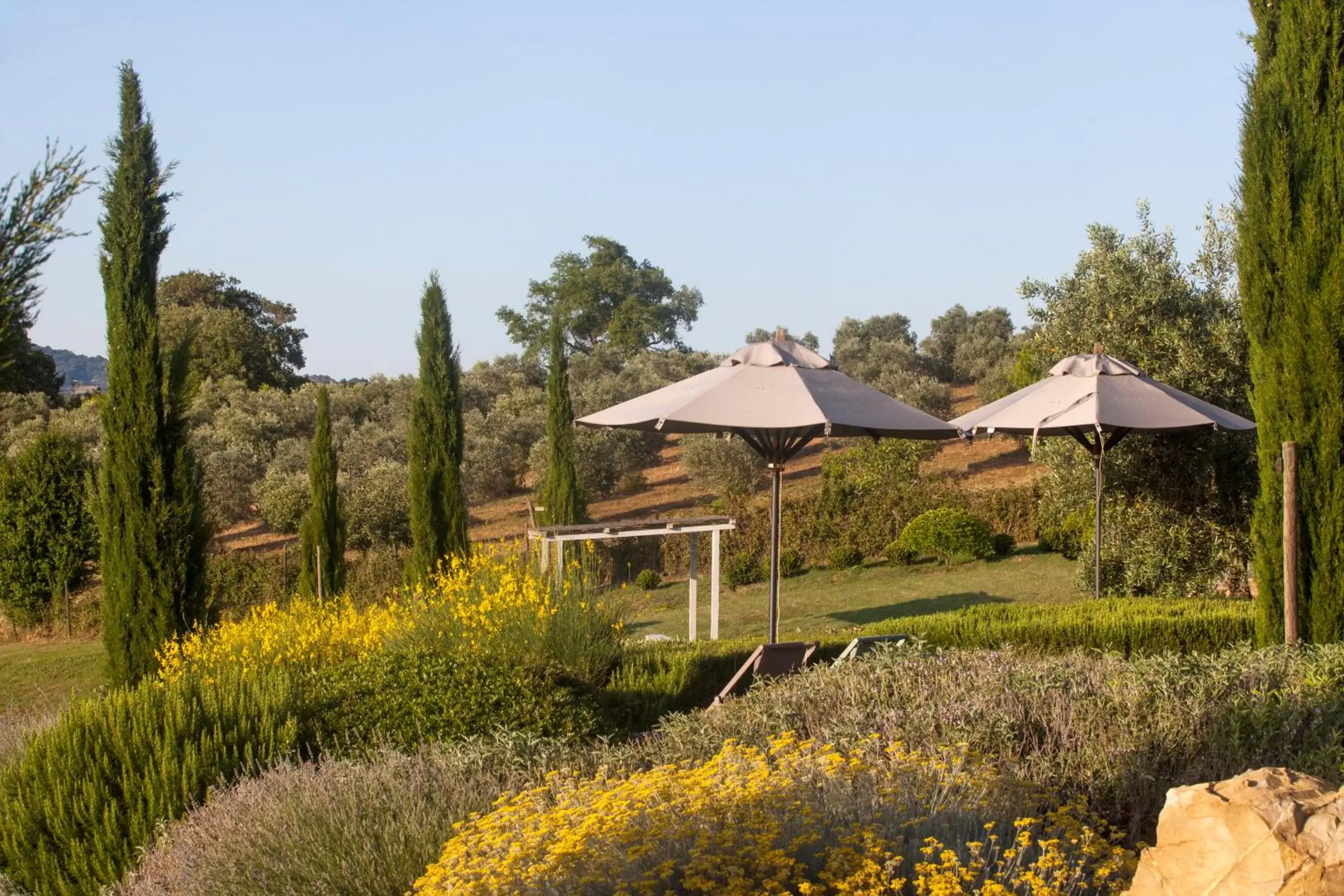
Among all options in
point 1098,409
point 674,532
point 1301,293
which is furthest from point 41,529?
point 1301,293

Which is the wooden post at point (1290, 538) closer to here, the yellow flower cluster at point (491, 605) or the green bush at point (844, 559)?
the yellow flower cluster at point (491, 605)

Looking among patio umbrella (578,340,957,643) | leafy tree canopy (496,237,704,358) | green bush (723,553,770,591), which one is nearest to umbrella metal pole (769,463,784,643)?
A: patio umbrella (578,340,957,643)

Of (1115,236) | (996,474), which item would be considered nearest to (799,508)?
(996,474)

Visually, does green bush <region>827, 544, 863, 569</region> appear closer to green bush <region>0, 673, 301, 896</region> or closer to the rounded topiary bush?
the rounded topiary bush

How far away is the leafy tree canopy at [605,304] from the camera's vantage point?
43.2m

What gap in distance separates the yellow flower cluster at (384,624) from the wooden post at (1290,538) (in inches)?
171

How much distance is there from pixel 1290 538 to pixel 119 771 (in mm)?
6234

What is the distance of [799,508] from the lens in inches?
755

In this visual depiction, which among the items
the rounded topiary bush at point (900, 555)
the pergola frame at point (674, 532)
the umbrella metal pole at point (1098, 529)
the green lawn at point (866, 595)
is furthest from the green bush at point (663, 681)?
the rounded topiary bush at point (900, 555)

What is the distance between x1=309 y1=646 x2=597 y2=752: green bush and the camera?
19.0 feet

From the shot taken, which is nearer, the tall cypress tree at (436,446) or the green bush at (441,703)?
the green bush at (441,703)

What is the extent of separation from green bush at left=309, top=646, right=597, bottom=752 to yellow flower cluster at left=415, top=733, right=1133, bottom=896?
173 cm

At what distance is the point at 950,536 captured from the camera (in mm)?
17281

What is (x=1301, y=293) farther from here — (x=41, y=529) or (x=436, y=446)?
(x=41, y=529)
